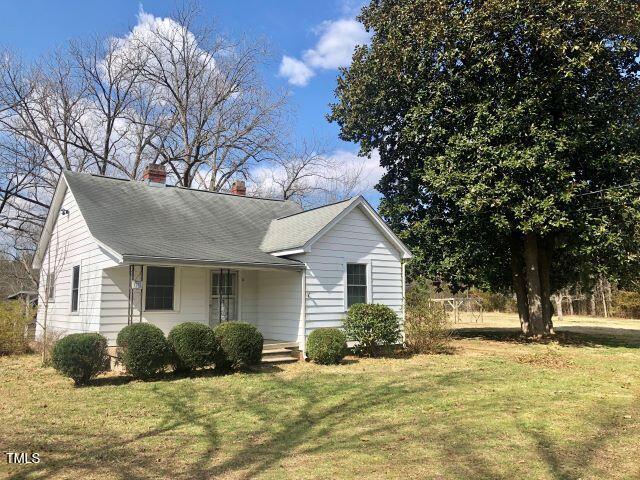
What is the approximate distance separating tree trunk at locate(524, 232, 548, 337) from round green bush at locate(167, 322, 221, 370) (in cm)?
1300

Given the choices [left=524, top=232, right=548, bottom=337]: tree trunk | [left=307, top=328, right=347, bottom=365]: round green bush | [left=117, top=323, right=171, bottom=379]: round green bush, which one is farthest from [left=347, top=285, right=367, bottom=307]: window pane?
[left=524, top=232, right=548, bottom=337]: tree trunk

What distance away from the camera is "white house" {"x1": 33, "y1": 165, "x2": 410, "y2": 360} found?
12.4 meters

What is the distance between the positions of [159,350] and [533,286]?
1439 centimetres

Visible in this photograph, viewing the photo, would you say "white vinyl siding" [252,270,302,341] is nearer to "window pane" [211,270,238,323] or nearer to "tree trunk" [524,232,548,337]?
"window pane" [211,270,238,323]

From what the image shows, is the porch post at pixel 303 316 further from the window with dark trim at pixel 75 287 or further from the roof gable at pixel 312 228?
the window with dark trim at pixel 75 287

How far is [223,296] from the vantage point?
574 inches

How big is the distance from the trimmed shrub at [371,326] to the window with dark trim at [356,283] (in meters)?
0.75

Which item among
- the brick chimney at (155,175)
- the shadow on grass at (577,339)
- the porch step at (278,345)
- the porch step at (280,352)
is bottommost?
the shadow on grass at (577,339)

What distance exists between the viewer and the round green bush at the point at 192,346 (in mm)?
10484

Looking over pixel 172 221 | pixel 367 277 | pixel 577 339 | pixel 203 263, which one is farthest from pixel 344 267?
pixel 577 339

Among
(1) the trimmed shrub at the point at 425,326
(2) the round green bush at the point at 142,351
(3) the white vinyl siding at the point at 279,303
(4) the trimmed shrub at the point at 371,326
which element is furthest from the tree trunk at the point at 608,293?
(2) the round green bush at the point at 142,351

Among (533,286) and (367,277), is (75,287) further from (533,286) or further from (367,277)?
(533,286)

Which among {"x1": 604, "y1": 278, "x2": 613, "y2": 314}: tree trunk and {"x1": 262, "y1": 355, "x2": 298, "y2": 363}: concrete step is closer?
{"x1": 262, "y1": 355, "x2": 298, "y2": 363}: concrete step

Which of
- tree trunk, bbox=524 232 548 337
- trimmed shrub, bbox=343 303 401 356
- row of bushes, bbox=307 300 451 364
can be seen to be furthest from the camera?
tree trunk, bbox=524 232 548 337
